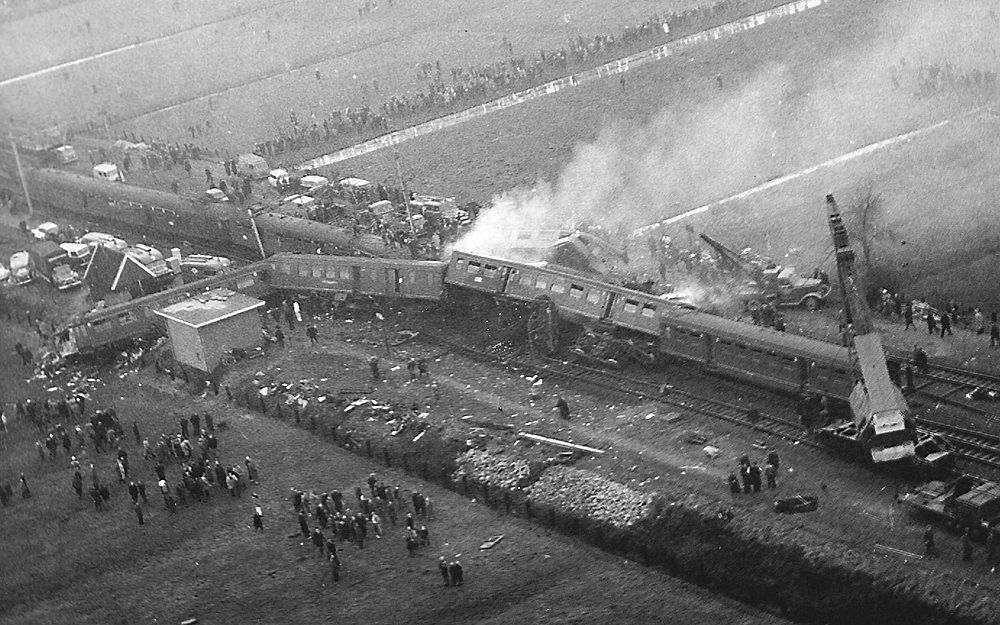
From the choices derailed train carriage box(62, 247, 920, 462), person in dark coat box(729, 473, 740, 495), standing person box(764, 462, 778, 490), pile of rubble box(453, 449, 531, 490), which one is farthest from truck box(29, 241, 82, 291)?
standing person box(764, 462, 778, 490)

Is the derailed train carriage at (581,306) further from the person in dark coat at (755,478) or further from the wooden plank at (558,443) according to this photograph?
the wooden plank at (558,443)

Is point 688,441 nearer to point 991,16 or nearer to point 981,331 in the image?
point 981,331

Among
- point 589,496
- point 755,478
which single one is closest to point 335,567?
point 589,496

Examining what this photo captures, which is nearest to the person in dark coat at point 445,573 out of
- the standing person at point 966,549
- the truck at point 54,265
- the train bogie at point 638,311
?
the standing person at point 966,549

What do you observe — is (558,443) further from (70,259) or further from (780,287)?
(70,259)

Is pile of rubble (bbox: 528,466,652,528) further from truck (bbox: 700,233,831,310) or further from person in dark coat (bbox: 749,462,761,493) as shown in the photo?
truck (bbox: 700,233,831,310)

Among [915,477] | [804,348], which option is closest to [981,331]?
[804,348]
